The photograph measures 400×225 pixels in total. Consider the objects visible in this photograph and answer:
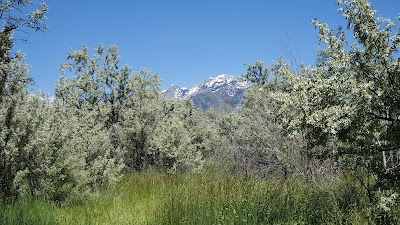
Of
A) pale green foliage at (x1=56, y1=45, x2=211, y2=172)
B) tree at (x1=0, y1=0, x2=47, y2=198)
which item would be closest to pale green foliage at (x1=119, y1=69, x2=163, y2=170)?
pale green foliage at (x1=56, y1=45, x2=211, y2=172)

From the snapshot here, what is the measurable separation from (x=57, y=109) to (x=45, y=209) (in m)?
6.65

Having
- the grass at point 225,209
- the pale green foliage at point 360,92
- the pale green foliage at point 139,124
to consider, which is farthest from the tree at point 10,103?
the pale green foliage at point 139,124

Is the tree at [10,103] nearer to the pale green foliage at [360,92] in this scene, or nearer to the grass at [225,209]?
the grass at [225,209]

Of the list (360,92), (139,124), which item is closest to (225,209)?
(360,92)

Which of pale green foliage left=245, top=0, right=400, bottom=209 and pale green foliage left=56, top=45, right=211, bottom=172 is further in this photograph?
pale green foliage left=56, top=45, right=211, bottom=172

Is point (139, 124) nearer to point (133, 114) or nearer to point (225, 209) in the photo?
point (133, 114)

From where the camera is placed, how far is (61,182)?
33.0 feet

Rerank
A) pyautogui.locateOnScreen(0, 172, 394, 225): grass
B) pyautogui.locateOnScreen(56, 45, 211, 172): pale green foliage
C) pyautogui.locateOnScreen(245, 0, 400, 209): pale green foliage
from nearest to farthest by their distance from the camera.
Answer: pyautogui.locateOnScreen(245, 0, 400, 209): pale green foliage, pyautogui.locateOnScreen(0, 172, 394, 225): grass, pyautogui.locateOnScreen(56, 45, 211, 172): pale green foliage

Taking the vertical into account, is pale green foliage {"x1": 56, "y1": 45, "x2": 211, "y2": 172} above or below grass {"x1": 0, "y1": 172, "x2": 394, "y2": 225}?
above

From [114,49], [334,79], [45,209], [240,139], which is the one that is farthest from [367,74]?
[114,49]

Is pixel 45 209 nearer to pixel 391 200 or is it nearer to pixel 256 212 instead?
pixel 256 212

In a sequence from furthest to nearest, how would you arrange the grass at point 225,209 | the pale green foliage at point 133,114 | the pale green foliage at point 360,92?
the pale green foliage at point 133,114
the grass at point 225,209
the pale green foliage at point 360,92

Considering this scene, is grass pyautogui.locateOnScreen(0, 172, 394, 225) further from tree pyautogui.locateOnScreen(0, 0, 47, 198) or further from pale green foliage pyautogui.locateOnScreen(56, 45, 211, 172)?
pale green foliage pyautogui.locateOnScreen(56, 45, 211, 172)

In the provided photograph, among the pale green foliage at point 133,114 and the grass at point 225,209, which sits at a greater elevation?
the pale green foliage at point 133,114
